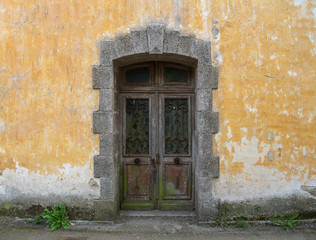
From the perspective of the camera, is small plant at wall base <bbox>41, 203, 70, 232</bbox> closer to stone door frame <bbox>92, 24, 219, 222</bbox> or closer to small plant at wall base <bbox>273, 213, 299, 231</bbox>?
stone door frame <bbox>92, 24, 219, 222</bbox>

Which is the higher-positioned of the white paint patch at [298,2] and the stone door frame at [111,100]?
the white paint patch at [298,2]

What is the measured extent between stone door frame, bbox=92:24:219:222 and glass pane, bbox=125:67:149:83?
1.64 feet

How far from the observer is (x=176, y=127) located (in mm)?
4188

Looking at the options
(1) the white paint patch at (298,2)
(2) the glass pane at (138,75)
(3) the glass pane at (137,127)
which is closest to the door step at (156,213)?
(3) the glass pane at (137,127)

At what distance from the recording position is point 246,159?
12.3 ft

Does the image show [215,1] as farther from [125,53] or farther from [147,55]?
[125,53]

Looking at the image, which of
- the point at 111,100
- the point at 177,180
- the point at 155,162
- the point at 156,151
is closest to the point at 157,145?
the point at 156,151

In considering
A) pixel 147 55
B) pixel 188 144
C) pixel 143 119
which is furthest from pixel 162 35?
pixel 188 144

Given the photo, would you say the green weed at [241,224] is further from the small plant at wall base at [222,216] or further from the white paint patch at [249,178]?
the white paint patch at [249,178]

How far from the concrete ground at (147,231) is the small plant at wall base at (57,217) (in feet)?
0.28

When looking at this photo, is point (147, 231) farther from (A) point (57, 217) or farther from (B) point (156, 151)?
(A) point (57, 217)

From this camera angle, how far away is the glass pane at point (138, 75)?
4.21 meters

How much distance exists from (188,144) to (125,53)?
5.85 ft

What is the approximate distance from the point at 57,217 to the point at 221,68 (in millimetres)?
3286
